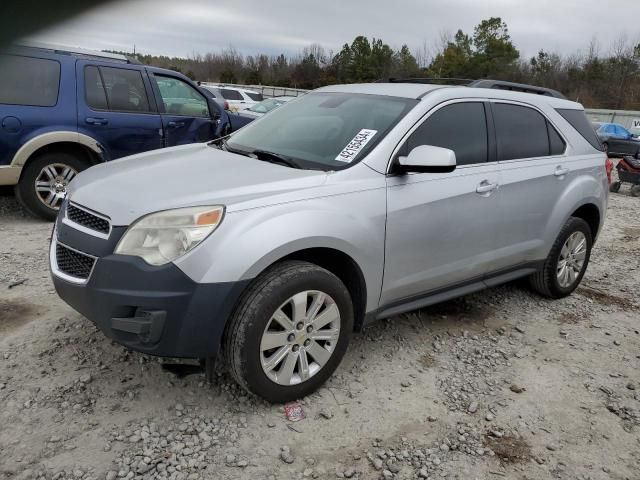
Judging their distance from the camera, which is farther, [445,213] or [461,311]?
[461,311]

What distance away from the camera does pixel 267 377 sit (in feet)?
9.10

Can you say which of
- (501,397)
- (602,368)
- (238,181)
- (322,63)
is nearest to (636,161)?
(602,368)

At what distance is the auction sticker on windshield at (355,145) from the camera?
126 inches

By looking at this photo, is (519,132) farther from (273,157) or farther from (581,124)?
(273,157)

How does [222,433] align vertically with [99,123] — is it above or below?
below

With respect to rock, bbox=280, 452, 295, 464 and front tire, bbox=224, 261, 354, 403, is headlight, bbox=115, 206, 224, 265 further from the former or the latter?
rock, bbox=280, 452, 295, 464

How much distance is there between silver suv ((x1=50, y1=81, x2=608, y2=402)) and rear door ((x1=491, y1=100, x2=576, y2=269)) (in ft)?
0.05

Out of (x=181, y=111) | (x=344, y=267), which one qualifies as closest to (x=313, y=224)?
(x=344, y=267)

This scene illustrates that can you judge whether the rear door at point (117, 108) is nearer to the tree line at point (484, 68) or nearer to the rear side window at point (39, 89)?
the rear side window at point (39, 89)

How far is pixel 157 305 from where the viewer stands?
2.47m

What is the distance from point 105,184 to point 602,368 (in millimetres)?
3284

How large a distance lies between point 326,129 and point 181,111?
407 centimetres

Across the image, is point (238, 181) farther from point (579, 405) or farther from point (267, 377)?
point (579, 405)

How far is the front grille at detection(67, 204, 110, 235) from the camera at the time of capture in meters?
2.68
